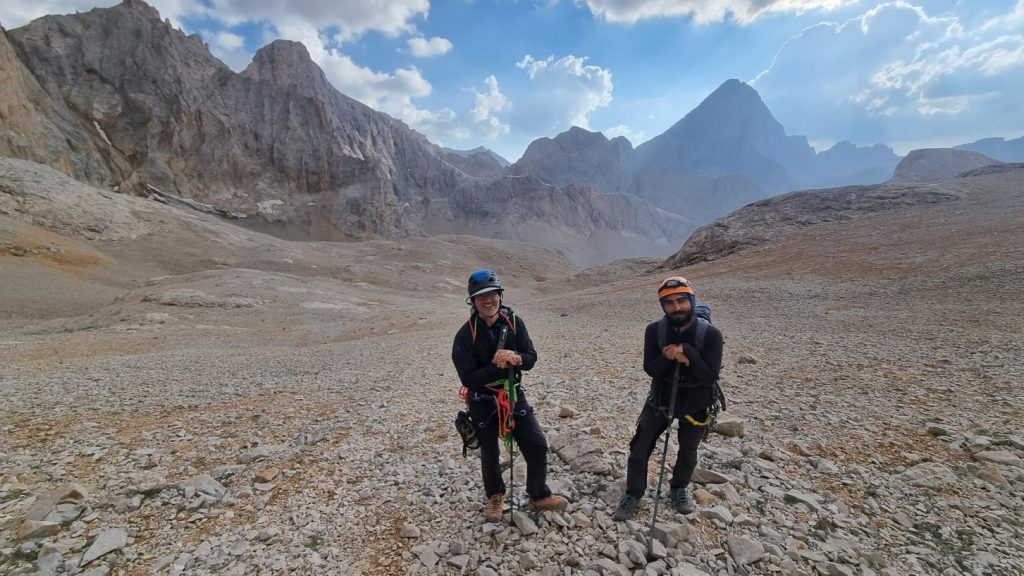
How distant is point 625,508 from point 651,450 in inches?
25.1

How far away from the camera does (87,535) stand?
4105 mm

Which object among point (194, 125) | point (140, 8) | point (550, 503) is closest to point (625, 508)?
point (550, 503)

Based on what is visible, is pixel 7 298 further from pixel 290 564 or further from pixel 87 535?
pixel 290 564

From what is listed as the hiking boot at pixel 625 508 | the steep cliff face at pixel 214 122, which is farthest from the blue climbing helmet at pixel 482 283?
the steep cliff face at pixel 214 122

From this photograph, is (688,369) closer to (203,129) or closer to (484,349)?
(484,349)

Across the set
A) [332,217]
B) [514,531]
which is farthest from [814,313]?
[332,217]

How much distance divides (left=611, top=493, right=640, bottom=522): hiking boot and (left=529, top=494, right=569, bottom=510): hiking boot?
520 millimetres

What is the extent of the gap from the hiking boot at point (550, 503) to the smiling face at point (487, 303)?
2.03 metres

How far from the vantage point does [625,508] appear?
4273mm

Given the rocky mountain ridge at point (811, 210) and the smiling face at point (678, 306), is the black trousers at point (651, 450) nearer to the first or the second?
the smiling face at point (678, 306)

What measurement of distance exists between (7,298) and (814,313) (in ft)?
138

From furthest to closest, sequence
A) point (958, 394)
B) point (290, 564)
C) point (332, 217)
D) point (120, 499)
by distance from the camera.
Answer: point (332, 217)
point (958, 394)
point (120, 499)
point (290, 564)

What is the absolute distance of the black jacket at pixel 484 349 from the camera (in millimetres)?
4031

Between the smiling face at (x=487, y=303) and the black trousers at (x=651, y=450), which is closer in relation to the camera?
the smiling face at (x=487, y=303)
